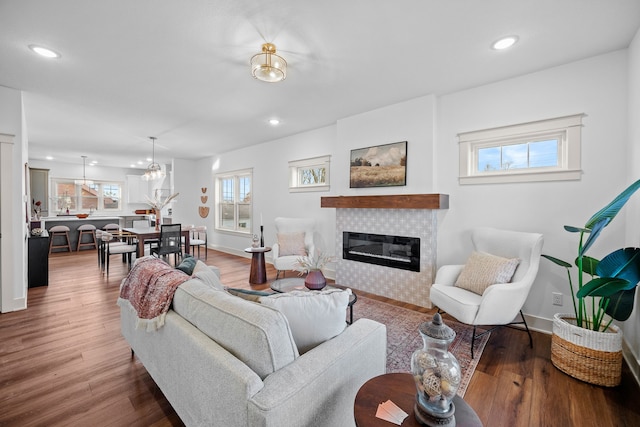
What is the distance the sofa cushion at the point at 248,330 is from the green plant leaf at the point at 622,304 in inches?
92.1

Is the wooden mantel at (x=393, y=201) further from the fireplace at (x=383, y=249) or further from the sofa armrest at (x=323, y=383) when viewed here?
the sofa armrest at (x=323, y=383)

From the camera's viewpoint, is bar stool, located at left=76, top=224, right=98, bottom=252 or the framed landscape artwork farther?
bar stool, located at left=76, top=224, right=98, bottom=252

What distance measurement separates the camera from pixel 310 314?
1.34 meters

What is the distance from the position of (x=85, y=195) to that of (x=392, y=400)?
1105 centimetres

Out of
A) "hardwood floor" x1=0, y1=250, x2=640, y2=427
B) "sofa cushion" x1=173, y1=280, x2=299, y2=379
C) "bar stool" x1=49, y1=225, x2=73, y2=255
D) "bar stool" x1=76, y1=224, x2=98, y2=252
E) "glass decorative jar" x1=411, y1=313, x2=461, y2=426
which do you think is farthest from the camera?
"bar stool" x1=76, y1=224, x2=98, y2=252

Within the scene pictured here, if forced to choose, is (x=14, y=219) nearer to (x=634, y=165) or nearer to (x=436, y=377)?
(x=436, y=377)

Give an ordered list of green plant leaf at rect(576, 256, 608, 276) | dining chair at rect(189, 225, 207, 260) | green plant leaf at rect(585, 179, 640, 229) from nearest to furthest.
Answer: green plant leaf at rect(585, 179, 640, 229), green plant leaf at rect(576, 256, 608, 276), dining chair at rect(189, 225, 207, 260)

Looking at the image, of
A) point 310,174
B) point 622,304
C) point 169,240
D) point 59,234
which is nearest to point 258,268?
point 169,240

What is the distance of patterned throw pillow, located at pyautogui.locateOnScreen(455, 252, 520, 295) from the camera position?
256 cm

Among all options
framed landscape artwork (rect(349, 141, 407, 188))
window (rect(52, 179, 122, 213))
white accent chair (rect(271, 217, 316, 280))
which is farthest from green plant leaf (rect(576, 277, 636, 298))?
window (rect(52, 179, 122, 213))

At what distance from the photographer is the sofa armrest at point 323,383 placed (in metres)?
0.94

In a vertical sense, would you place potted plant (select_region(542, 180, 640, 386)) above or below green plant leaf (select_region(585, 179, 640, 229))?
below

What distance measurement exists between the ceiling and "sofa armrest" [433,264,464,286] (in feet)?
6.84

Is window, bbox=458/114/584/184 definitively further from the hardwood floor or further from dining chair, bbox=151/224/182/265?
dining chair, bbox=151/224/182/265
